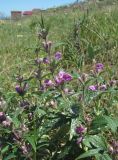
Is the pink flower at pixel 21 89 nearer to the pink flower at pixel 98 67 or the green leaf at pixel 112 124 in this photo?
the pink flower at pixel 98 67

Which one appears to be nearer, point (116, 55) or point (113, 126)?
point (113, 126)

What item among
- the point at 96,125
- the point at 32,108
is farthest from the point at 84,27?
the point at 96,125

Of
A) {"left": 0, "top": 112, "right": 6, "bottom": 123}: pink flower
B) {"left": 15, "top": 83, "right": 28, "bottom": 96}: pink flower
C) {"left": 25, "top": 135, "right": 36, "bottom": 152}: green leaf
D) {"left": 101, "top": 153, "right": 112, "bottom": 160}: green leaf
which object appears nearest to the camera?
{"left": 101, "top": 153, "right": 112, "bottom": 160}: green leaf

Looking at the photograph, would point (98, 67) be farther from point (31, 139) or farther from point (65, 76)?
point (31, 139)

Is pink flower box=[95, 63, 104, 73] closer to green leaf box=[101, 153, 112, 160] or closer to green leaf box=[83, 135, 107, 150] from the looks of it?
green leaf box=[83, 135, 107, 150]

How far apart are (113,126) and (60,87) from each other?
1.05 feet

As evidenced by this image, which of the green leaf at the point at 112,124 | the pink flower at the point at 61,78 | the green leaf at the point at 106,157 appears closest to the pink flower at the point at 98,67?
the pink flower at the point at 61,78

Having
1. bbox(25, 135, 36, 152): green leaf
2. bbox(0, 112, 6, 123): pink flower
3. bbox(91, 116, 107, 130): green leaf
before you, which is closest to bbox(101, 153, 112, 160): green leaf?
bbox(91, 116, 107, 130): green leaf

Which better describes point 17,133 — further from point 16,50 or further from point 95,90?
point 16,50

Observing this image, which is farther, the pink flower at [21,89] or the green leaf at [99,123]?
the pink flower at [21,89]

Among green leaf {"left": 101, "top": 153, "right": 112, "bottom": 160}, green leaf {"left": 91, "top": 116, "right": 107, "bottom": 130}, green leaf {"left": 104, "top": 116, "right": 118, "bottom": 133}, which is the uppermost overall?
green leaf {"left": 104, "top": 116, "right": 118, "bottom": 133}

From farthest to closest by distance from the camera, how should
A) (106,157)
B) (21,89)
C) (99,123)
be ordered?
(21,89)
(99,123)
(106,157)

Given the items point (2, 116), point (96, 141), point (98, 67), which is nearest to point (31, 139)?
point (2, 116)

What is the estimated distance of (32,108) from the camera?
2502 mm
